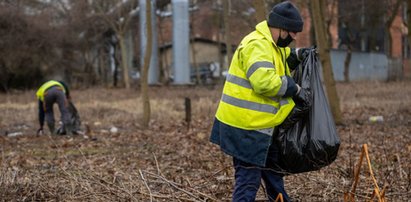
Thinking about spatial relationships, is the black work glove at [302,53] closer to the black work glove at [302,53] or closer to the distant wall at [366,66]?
the black work glove at [302,53]

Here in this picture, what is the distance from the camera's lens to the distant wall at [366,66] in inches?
1677

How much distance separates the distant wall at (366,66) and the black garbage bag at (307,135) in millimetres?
38910

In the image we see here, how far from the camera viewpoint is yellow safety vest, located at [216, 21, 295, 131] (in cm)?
429

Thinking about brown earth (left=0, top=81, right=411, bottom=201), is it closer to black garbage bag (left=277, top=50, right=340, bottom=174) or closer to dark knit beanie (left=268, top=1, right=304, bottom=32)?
black garbage bag (left=277, top=50, right=340, bottom=174)

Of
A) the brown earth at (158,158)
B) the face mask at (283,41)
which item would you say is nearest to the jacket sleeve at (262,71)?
the face mask at (283,41)

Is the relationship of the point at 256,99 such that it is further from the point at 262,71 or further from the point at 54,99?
the point at 54,99

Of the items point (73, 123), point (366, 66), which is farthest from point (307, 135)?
point (366, 66)

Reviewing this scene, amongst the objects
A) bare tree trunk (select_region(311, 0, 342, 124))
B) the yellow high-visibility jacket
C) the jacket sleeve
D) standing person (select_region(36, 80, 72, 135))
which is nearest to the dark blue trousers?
the yellow high-visibility jacket

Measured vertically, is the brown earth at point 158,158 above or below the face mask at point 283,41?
below

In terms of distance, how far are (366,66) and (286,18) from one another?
4419 centimetres

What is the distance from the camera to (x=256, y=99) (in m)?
4.40

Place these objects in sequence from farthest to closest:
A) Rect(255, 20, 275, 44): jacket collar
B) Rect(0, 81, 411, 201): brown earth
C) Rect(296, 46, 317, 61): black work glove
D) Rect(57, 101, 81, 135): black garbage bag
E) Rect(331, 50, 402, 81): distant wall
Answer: Rect(331, 50, 402, 81): distant wall → Rect(57, 101, 81, 135): black garbage bag → Rect(0, 81, 411, 201): brown earth → Rect(296, 46, 317, 61): black work glove → Rect(255, 20, 275, 44): jacket collar

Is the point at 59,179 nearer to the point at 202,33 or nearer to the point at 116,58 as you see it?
the point at 116,58

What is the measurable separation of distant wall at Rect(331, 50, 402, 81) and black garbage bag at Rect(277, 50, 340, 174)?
128ft
